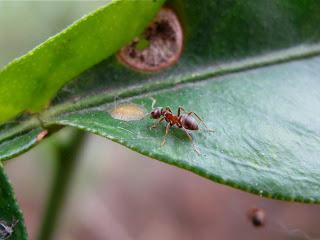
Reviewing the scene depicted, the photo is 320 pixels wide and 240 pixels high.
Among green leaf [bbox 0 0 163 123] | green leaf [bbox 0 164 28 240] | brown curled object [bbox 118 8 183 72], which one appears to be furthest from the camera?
brown curled object [bbox 118 8 183 72]

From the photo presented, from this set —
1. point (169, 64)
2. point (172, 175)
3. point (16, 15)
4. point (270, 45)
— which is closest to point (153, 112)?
point (169, 64)

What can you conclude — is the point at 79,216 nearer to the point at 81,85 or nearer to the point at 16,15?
the point at 16,15

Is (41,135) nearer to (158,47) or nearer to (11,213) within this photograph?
(11,213)

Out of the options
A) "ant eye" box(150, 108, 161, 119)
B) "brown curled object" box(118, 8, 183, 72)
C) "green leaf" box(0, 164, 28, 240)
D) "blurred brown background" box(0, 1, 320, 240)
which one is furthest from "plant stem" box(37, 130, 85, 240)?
"blurred brown background" box(0, 1, 320, 240)

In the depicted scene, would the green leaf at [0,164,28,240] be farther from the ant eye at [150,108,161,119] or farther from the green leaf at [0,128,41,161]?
the ant eye at [150,108,161,119]

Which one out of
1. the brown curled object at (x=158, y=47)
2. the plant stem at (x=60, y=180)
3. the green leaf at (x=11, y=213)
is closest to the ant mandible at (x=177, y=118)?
the brown curled object at (x=158, y=47)
